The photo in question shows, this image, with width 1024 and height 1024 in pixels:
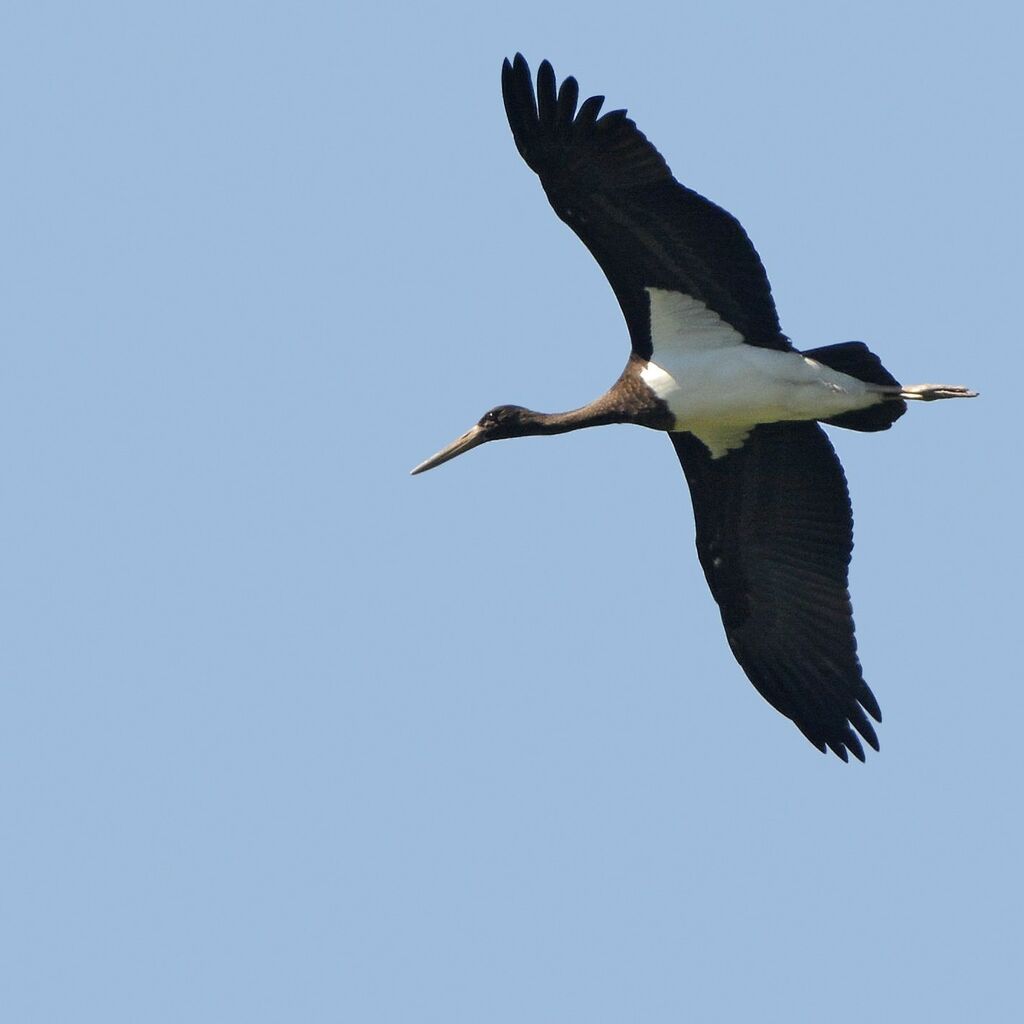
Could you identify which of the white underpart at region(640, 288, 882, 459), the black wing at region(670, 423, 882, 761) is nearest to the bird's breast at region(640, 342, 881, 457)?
the white underpart at region(640, 288, 882, 459)

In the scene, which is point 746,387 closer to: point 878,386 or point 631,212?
point 878,386

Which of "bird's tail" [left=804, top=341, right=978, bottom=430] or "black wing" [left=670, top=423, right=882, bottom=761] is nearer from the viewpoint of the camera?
"bird's tail" [left=804, top=341, right=978, bottom=430]

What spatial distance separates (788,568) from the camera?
15.7 meters

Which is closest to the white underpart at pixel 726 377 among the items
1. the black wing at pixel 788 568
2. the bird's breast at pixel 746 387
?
the bird's breast at pixel 746 387

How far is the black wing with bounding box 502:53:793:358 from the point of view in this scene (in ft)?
44.9

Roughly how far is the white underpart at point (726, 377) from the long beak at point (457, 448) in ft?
4.41

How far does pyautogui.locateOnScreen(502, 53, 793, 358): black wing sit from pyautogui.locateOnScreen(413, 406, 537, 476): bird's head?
1.10 metres

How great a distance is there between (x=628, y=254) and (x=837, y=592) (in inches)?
113

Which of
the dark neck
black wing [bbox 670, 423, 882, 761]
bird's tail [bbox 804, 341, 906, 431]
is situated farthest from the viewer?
black wing [bbox 670, 423, 882, 761]

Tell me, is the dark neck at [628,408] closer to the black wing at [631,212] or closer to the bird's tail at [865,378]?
the black wing at [631,212]

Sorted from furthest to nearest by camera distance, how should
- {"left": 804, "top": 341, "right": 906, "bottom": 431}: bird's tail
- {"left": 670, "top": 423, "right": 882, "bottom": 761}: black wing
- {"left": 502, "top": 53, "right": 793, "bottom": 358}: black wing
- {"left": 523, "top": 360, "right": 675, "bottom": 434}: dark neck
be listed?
{"left": 670, "top": 423, "right": 882, "bottom": 761}: black wing < {"left": 523, "top": 360, "right": 675, "bottom": 434}: dark neck < {"left": 804, "top": 341, "right": 906, "bottom": 431}: bird's tail < {"left": 502, "top": 53, "right": 793, "bottom": 358}: black wing

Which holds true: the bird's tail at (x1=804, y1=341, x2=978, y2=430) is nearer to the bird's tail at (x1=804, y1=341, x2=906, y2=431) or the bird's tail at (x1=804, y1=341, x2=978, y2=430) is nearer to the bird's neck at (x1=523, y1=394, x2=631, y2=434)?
the bird's tail at (x1=804, y1=341, x2=906, y2=431)

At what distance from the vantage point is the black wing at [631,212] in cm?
1368

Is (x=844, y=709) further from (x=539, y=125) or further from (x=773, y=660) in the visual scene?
(x=539, y=125)
